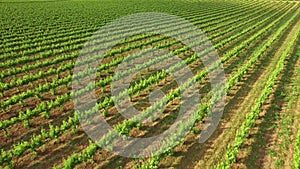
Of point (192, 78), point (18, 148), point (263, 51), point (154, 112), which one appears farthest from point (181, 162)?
point (263, 51)

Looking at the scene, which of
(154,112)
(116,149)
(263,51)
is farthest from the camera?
(263,51)

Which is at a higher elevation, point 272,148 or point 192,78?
point 192,78

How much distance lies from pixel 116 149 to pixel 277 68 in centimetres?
1297

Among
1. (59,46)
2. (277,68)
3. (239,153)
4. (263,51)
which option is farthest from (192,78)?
(59,46)

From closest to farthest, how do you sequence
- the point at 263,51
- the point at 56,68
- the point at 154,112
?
the point at 154,112
the point at 56,68
the point at 263,51

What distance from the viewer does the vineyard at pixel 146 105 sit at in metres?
9.73

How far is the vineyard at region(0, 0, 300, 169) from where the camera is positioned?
9.73 meters

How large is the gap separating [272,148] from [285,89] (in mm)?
6253

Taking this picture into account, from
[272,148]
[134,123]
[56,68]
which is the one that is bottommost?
[272,148]

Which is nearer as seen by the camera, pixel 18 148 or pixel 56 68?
pixel 18 148

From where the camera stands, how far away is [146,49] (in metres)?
22.3

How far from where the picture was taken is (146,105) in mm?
13406

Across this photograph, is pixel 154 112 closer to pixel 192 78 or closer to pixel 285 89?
pixel 192 78

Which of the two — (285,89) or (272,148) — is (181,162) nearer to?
(272,148)
